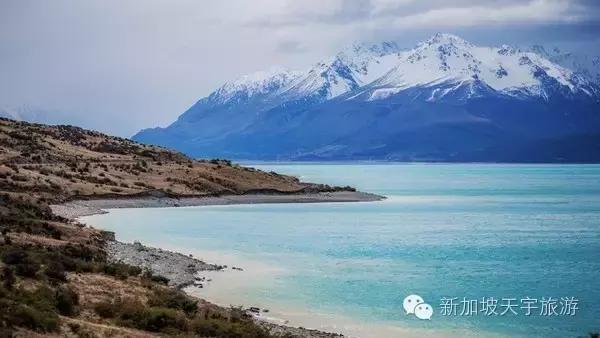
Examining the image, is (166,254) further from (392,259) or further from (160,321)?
(160,321)

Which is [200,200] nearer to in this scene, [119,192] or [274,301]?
[119,192]

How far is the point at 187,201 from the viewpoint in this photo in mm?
100062

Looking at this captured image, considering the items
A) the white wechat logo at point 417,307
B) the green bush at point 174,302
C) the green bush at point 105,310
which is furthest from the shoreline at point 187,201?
the green bush at point 105,310

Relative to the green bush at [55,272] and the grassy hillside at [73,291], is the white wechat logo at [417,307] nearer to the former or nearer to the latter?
the grassy hillside at [73,291]

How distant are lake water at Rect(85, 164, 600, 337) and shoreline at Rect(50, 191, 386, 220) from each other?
8.54ft

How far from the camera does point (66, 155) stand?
4355 inches

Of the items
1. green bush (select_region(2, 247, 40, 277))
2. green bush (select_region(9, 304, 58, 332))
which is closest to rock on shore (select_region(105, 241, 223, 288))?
green bush (select_region(2, 247, 40, 277))

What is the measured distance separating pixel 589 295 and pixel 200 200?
66.6m

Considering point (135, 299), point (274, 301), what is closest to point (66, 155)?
point (274, 301)

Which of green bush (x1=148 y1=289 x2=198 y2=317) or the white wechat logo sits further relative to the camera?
the white wechat logo

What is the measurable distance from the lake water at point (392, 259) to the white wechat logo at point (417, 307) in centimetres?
36

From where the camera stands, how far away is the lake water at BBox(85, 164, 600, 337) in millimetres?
35125

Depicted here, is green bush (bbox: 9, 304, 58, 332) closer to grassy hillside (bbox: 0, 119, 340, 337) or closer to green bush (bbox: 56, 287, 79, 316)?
grassy hillside (bbox: 0, 119, 340, 337)

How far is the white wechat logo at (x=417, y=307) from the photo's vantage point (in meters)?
35.6
